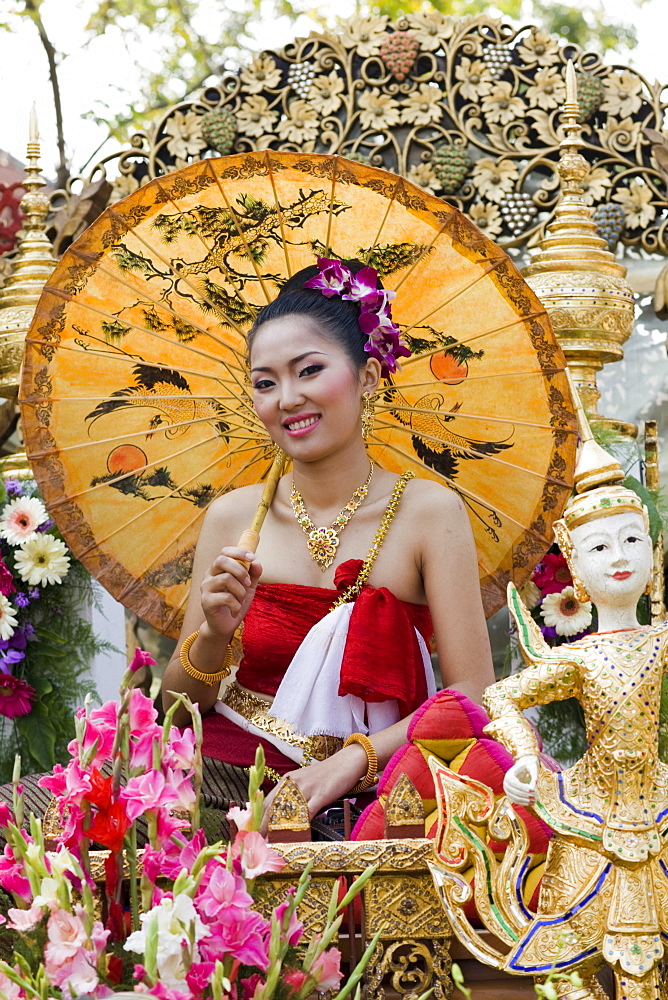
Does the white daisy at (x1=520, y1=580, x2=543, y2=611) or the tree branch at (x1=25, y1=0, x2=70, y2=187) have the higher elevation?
the tree branch at (x1=25, y1=0, x2=70, y2=187)

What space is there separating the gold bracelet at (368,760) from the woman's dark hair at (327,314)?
0.88 metres

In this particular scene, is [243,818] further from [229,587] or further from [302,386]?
[302,386]

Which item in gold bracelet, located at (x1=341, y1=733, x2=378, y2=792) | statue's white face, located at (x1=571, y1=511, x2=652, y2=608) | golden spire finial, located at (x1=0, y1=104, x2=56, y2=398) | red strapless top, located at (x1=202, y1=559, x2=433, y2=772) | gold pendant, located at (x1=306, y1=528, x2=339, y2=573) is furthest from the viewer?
golden spire finial, located at (x1=0, y1=104, x2=56, y2=398)

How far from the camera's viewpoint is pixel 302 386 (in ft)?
10.7

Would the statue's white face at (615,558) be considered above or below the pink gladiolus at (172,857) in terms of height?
above

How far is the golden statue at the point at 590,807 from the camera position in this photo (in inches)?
88.4

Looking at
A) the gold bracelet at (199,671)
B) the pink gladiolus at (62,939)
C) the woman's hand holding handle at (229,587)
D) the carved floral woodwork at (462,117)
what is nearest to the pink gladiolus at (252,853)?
the pink gladiolus at (62,939)

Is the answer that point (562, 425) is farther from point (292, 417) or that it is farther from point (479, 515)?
point (292, 417)

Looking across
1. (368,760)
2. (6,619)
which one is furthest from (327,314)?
(6,619)

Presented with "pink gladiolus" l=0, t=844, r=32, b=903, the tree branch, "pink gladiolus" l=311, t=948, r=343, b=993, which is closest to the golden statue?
"pink gladiolus" l=311, t=948, r=343, b=993

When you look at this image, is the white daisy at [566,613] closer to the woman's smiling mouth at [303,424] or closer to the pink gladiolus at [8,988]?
the woman's smiling mouth at [303,424]

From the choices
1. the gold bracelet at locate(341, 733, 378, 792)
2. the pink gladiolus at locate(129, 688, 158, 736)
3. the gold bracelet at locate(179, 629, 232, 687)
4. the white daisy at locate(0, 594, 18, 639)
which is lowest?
the pink gladiolus at locate(129, 688, 158, 736)

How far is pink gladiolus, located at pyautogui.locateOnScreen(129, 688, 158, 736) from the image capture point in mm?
2049

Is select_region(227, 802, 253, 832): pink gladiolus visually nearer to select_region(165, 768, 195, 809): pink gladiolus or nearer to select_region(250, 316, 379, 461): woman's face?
select_region(165, 768, 195, 809): pink gladiolus
